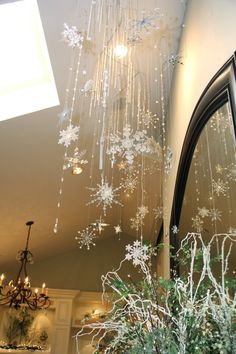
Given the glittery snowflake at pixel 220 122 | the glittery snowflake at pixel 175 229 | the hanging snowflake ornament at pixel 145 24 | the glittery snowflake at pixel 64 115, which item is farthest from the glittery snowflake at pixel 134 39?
the glittery snowflake at pixel 175 229

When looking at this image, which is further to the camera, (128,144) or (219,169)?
(128,144)

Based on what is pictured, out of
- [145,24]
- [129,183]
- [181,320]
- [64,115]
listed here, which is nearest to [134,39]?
[145,24]

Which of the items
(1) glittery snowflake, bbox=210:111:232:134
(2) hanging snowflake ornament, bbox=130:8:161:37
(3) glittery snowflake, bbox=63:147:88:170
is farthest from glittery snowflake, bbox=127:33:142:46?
(1) glittery snowflake, bbox=210:111:232:134

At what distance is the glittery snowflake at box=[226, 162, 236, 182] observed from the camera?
1.28m

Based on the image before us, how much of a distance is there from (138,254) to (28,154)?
7.40 feet

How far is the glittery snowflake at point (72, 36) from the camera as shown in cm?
265

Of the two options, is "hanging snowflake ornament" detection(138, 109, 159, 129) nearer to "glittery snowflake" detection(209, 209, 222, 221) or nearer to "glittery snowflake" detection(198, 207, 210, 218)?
"glittery snowflake" detection(198, 207, 210, 218)

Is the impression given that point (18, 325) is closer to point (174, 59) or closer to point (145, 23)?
point (174, 59)

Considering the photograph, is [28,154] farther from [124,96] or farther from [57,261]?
[57,261]

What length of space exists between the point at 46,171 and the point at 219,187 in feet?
9.96

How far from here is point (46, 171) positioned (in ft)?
13.8

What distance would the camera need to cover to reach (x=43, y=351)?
6.09m

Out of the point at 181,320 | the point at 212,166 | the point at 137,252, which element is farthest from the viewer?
the point at 137,252

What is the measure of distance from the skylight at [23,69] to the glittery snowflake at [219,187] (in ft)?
6.84
